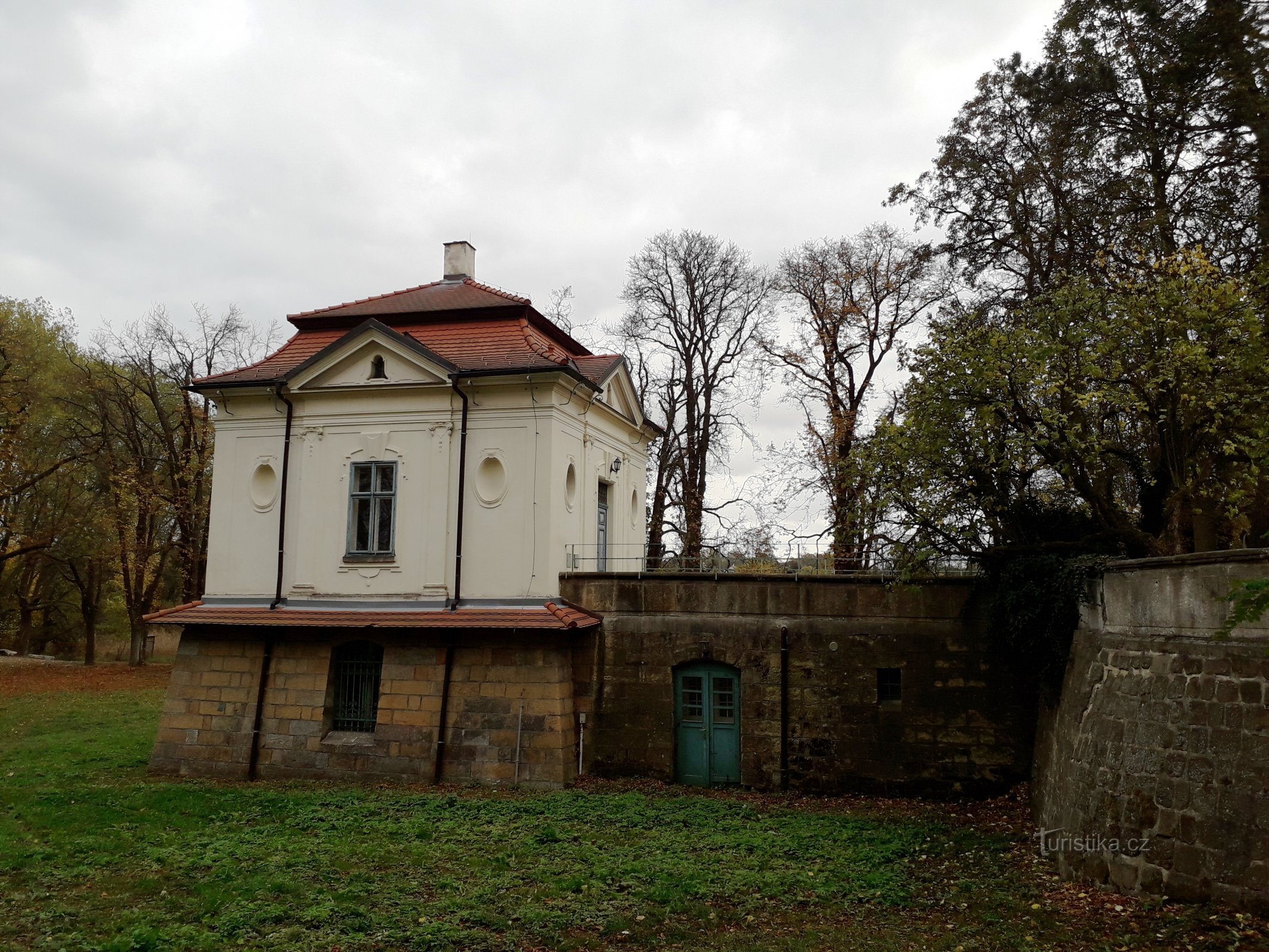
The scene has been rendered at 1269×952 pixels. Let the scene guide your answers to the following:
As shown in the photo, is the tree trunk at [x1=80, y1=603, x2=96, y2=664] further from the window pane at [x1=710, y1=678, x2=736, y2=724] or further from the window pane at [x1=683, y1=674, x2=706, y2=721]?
the window pane at [x1=710, y1=678, x2=736, y2=724]

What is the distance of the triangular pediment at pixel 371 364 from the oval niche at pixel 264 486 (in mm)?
1726

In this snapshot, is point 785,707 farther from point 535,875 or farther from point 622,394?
point 622,394

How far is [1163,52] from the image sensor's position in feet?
51.4

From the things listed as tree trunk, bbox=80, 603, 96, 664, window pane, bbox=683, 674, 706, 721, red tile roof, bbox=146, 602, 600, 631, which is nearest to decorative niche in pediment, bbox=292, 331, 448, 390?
red tile roof, bbox=146, 602, 600, 631

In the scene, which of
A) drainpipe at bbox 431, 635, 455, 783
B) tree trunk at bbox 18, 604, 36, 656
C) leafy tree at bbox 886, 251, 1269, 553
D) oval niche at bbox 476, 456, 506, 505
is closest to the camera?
leafy tree at bbox 886, 251, 1269, 553

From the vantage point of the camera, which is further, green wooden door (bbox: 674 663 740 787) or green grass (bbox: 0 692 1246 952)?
green wooden door (bbox: 674 663 740 787)

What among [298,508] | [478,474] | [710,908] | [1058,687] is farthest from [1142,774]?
[298,508]

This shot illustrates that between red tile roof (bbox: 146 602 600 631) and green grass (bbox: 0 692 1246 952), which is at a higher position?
red tile roof (bbox: 146 602 600 631)

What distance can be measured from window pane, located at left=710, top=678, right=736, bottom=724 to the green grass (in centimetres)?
158

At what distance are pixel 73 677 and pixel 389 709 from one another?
19867 mm

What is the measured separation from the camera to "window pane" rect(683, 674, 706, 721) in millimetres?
15719

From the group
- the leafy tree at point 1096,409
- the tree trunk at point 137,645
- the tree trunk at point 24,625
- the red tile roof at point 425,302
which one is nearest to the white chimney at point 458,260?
the red tile roof at point 425,302

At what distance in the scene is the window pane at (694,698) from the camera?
1572 centimetres

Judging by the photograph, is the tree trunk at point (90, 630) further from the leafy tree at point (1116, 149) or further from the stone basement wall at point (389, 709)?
the leafy tree at point (1116, 149)
